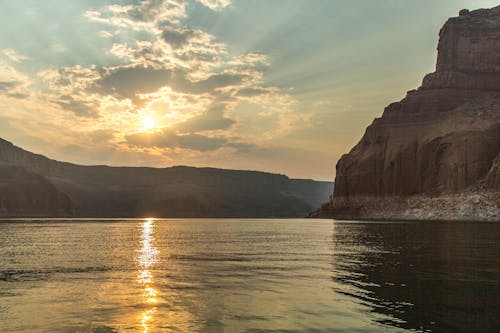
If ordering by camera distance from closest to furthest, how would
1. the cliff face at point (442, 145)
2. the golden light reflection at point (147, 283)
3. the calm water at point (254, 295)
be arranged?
the calm water at point (254, 295), the golden light reflection at point (147, 283), the cliff face at point (442, 145)

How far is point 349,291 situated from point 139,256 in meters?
23.3

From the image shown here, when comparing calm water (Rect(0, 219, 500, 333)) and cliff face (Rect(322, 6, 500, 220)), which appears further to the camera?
cliff face (Rect(322, 6, 500, 220))

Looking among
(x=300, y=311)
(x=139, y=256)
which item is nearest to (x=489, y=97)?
(x=139, y=256)

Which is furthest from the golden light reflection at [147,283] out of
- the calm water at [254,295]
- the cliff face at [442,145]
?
the cliff face at [442,145]

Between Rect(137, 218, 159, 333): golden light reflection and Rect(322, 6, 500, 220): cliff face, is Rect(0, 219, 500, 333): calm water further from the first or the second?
Rect(322, 6, 500, 220): cliff face

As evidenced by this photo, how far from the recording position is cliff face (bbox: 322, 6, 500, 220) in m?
142

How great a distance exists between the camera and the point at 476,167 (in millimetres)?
141500

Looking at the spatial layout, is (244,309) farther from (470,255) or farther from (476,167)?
(476,167)

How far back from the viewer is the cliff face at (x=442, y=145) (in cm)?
14188

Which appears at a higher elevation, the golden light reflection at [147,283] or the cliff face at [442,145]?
the cliff face at [442,145]

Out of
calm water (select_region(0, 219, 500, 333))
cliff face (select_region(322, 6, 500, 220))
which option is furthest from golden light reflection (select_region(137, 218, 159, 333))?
cliff face (select_region(322, 6, 500, 220))

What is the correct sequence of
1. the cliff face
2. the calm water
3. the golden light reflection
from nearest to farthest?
the calm water < the golden light reflection < the cliff face

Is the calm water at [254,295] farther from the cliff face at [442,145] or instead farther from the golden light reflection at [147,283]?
the cliff face at [442,145]

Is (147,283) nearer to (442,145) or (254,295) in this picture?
(254,295)
